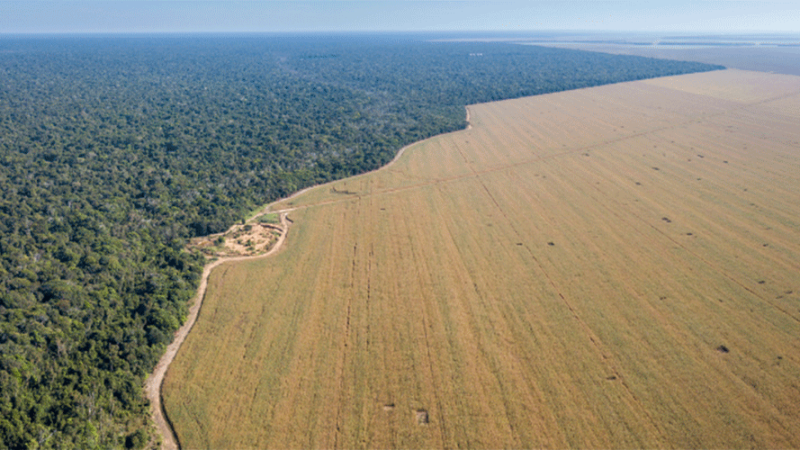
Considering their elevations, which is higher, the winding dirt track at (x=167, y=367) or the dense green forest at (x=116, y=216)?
the dense green forest at (x=116, y=216)

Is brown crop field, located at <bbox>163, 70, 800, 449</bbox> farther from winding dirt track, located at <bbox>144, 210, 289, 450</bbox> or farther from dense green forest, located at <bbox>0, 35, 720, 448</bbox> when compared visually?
dense green forest, located at <bbox>0, 35, 720, 448</bbox>

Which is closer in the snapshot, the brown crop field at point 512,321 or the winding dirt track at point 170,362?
the winding dirt track at point 170,362

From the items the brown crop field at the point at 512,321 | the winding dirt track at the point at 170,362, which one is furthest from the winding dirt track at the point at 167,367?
the brown crop field at the point at 512,321

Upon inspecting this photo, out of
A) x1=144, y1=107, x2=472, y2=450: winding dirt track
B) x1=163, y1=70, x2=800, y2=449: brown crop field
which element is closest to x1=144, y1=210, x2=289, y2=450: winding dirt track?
x1=144, y1=107, x2=472, y2=450: winding dirt track

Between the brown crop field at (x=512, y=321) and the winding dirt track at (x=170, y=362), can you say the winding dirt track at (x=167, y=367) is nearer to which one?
the winding dirt track at (x=170, y=362)

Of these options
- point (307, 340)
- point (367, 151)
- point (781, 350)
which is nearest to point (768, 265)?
point (781, 350)

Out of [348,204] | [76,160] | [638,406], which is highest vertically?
[76,160]

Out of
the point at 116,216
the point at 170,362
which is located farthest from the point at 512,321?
the point at 116,216

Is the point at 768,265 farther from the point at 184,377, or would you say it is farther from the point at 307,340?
the point at 184,377
